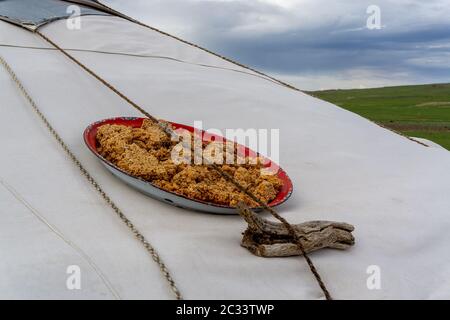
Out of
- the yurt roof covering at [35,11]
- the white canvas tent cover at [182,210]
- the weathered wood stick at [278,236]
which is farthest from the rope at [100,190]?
the yurt roof covering at [35,11]

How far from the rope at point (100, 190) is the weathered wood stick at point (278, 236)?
0.98ft

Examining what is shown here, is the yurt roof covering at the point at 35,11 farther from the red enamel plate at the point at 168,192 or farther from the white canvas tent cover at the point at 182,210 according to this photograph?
the red enamel plate at the point at 168,192

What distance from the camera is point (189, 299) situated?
53.4 inches

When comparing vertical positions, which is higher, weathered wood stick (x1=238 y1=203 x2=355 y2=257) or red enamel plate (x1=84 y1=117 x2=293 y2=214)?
red enamel plate (x1=84 y1=117 x2=293 y2=214)

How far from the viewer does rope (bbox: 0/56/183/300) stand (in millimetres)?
1411

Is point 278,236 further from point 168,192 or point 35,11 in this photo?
point 35,11

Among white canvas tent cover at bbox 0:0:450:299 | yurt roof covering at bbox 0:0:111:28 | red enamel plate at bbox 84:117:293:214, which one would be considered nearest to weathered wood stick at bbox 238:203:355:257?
white canvas tent cover at bbox 0:0:450:299

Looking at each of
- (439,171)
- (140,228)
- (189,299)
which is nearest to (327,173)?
(439,171)

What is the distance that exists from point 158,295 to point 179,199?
1.58 ft

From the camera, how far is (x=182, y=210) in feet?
5.94

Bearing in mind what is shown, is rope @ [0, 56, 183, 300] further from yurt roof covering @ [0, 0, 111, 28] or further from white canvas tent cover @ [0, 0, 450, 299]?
yurt roof covering @ [0, 0, 111, 28]

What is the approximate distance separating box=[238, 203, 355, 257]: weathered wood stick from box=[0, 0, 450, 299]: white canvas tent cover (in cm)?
3

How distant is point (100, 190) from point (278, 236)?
0.70m

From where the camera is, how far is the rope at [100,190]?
55.5 inches
